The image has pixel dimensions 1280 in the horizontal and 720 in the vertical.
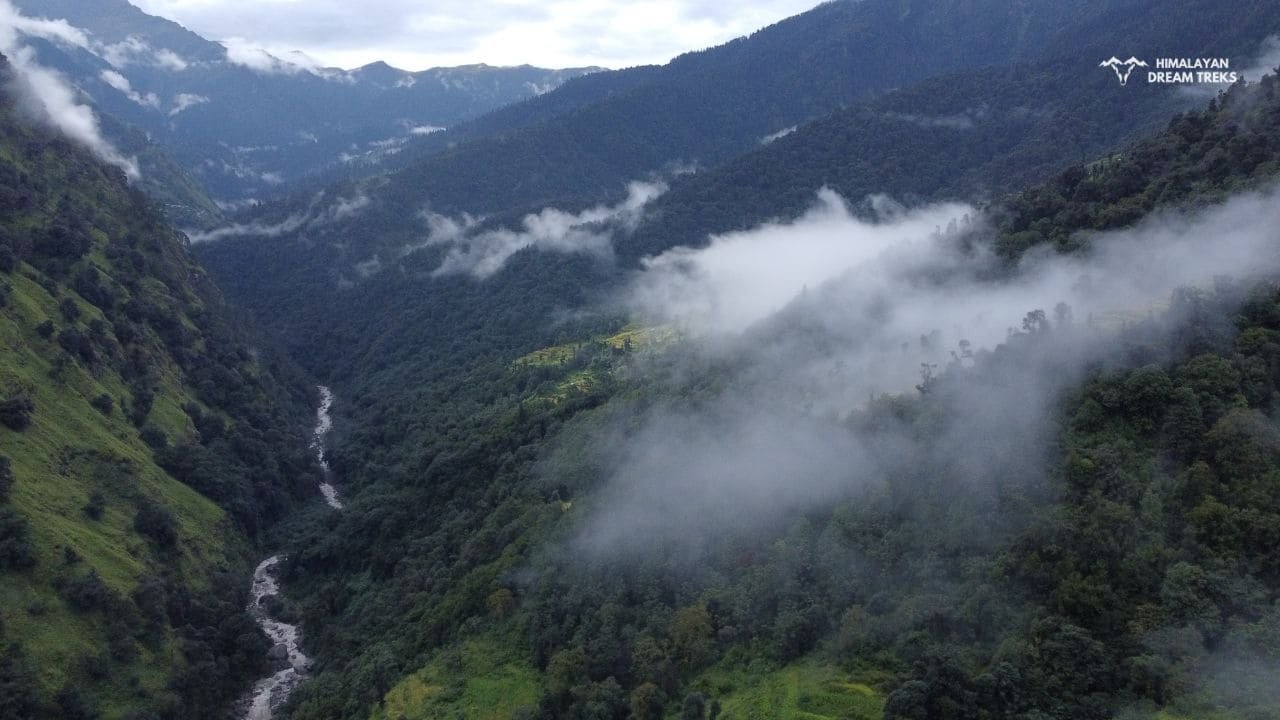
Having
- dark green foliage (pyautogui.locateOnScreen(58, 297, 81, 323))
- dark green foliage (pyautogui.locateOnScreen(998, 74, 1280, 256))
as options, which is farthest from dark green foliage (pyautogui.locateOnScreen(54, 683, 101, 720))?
dark green foliage (pyautogui.locateOnScreen(998, 74, 1280, 256))

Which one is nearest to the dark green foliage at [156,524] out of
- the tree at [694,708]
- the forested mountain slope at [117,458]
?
the forested mountain slope at [117,458]

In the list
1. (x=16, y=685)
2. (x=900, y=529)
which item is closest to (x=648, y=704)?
(x=900, y=529)

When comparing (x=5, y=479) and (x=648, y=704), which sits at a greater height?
(x=5, y=479)

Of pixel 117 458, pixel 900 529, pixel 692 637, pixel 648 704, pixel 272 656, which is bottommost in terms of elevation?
pixel 648 704

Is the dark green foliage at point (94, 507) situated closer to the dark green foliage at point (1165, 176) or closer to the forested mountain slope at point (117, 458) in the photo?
the forested mountain slope at point (117, 458)

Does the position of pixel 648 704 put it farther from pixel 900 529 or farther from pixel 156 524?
pixel 156 524

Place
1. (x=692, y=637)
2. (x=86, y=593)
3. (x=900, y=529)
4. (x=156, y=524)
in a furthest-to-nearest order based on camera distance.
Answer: (x=156, y=524)
(x=86, y=593)
(x=692, y=637)
(x=900, y=529)
